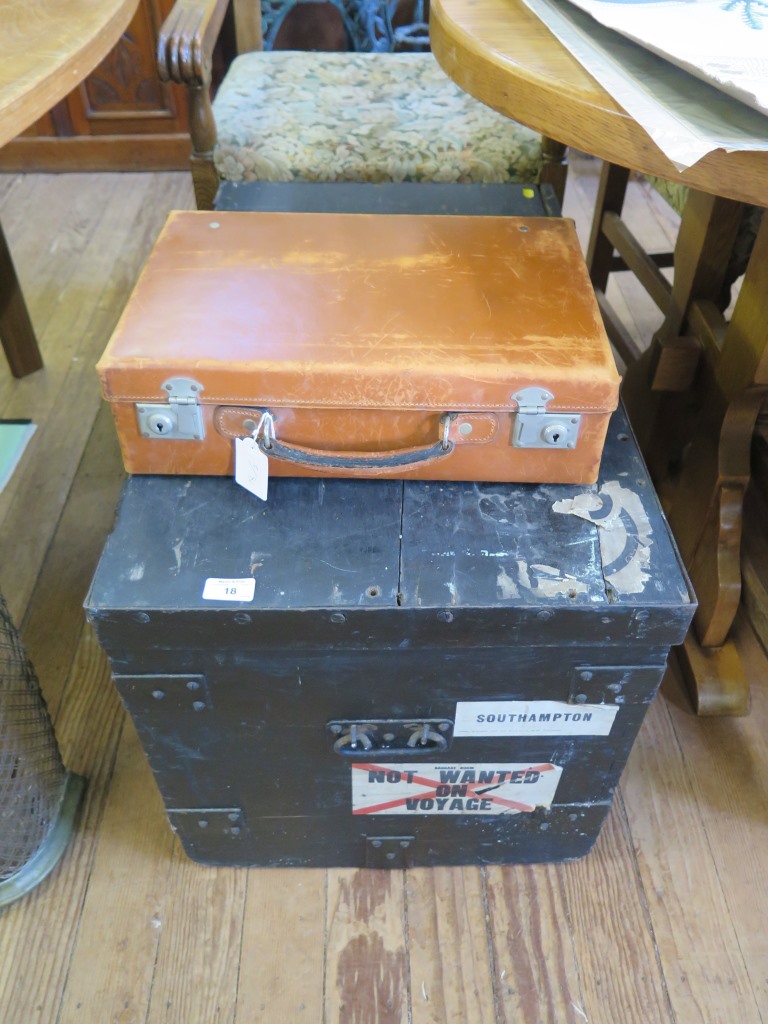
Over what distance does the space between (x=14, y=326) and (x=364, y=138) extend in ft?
2.74

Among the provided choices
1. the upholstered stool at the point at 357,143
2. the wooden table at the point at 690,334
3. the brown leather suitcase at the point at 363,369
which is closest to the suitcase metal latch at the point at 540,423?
the brown leather suitcase at the point at 363,369

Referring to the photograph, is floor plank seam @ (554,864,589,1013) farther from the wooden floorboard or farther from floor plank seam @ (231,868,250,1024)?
floor plank seam @ (231,868,250,1024)

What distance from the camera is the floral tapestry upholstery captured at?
1.40m

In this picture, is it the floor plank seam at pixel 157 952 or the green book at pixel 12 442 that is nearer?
the floor plank seam at pixel 157 952

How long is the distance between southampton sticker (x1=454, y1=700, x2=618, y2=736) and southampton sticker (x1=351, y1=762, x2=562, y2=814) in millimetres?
60

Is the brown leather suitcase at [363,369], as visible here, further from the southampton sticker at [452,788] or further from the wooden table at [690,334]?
the southampton sticker at [452,788]

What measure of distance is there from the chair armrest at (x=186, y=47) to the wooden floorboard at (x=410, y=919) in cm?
91

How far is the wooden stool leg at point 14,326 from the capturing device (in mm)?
1614

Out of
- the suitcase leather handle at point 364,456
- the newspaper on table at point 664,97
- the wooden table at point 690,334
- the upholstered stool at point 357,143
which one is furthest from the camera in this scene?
the upholstered stool at point 357,143

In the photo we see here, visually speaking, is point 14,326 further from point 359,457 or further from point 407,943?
point 407,943

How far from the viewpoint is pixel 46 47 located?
91cm

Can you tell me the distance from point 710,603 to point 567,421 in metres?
0.55

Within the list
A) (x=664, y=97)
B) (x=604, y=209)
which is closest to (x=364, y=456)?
(x=664, y=97)

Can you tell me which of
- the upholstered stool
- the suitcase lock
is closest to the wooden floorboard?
the suitcase lock
